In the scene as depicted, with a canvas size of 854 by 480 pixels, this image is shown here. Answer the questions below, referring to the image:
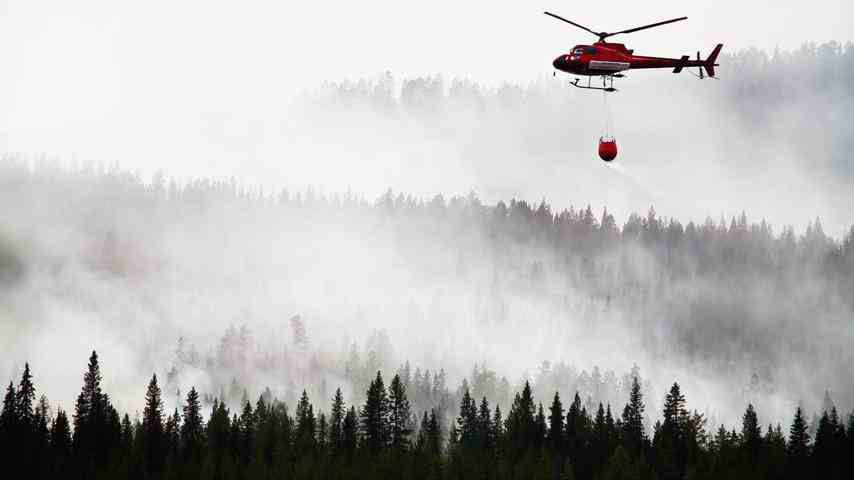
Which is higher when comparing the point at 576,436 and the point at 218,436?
the point at 218,436

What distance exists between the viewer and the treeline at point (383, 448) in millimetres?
145000

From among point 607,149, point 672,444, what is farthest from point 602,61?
point 672,444

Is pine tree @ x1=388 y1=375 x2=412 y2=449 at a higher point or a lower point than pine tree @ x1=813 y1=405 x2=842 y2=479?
higher

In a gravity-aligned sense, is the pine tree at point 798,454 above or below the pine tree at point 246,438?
below

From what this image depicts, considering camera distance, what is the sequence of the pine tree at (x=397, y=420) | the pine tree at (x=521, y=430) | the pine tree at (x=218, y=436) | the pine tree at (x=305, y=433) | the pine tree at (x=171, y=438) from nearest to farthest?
the pine tree at (x=171, y=438), the pine tree at (x=218, y=436), the pine tree at (x=305, y=433), the pine tree at (x=521, y=430), the pine tree at (x=397, y=420)

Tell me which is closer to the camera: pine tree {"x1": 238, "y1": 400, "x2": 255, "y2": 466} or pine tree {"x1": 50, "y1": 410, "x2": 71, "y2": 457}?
pine tree {"x1": 50, "y1": 410, "x2": 71, "y2": 457}

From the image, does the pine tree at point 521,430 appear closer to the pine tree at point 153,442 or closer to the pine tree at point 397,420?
the pine tree at point 397,420

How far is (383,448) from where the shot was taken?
6240 inches

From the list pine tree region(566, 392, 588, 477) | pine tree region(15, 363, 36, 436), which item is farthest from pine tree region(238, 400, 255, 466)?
pine tree region(566, 392, 588, 477)

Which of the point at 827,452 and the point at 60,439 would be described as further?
the point at 827,452

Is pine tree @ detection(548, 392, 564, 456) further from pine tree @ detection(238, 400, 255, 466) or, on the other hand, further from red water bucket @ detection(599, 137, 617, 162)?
red water bucket @ detection(599, 137, 617, 162)

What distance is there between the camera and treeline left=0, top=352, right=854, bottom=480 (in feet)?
476

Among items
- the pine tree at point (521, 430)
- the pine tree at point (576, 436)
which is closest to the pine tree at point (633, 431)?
the pine tree at point (576, 436)

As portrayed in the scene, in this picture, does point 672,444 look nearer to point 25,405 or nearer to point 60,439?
point 60,439
